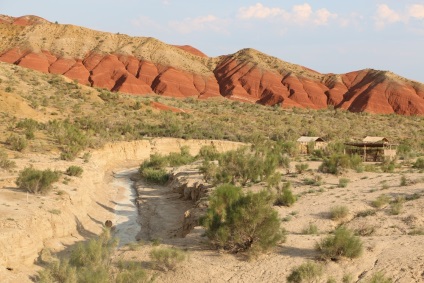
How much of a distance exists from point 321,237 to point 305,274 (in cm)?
326

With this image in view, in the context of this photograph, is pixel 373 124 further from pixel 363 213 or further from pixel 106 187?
pixel 363 213

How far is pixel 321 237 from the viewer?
14.5 meters

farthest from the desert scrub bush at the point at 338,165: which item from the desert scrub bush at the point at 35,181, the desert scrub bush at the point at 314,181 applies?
the desert scrub bush at the point at 35,181

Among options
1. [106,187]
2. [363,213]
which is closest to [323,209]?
[363,213]

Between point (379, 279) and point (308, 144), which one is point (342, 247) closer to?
point (379, 279)

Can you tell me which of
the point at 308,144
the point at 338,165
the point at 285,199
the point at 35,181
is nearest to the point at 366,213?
the point at 285,199

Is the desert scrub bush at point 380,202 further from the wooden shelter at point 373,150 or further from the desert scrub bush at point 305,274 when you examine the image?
the wooden shelter at point 373,150

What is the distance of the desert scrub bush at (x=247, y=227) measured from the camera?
541 inches

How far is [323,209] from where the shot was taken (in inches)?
695

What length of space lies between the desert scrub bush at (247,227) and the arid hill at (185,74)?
6933cm

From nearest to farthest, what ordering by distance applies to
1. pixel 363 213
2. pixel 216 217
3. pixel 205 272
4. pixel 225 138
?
pixel 205 272
pixel 216 217
pixel 363 213
pixel 225 138

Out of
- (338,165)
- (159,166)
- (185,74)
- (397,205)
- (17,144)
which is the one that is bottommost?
(159,166)

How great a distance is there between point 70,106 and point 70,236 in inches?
1430

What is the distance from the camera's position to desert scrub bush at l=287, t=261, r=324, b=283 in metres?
11.4
